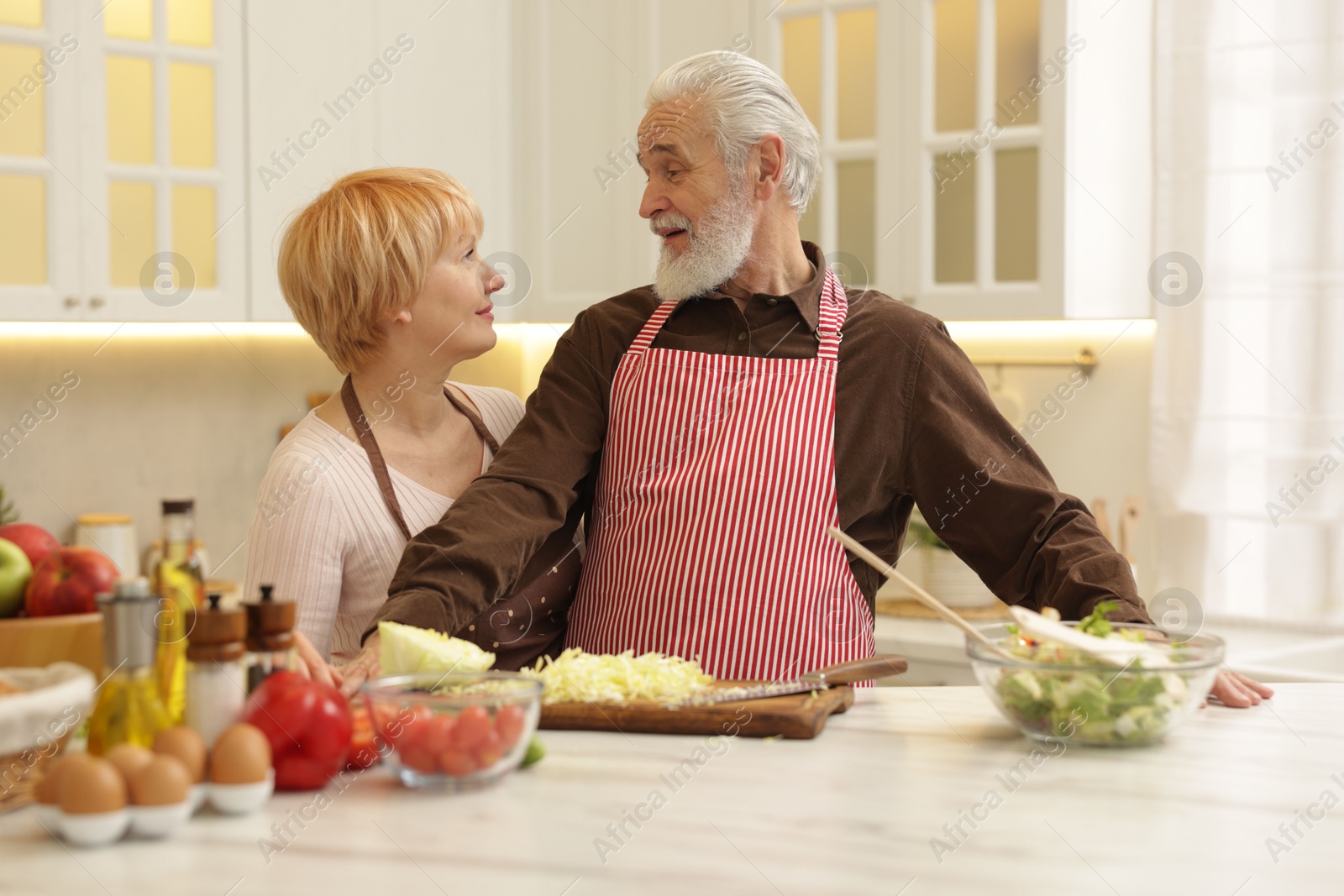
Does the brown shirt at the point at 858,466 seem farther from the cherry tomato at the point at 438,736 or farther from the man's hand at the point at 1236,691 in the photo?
the cherry tomato at the point at 438,736

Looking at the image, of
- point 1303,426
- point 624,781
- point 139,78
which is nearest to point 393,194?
point 624,781

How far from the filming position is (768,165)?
2021mm

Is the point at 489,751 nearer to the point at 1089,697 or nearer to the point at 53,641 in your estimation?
the point at 53,641

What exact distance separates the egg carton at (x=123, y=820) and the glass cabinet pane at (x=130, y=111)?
2.32m

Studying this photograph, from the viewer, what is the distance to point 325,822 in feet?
3.34

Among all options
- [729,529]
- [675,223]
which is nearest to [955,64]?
[675,223]

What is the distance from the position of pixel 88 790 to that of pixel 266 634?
0.64ft

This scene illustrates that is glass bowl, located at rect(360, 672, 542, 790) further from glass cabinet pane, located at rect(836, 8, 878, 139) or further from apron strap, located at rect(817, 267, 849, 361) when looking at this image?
glass cabinet pane, located at rect(836, 8, 878, 139)

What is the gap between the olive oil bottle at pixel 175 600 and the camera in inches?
40.8

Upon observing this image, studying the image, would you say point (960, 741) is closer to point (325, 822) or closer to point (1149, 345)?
point (325, 822)

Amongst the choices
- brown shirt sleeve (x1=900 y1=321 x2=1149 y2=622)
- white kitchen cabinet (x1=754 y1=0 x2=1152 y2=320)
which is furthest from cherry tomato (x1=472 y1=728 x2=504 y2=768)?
white kitchen cabinet (x1=754 y1=0 x2=1152 y2=320)

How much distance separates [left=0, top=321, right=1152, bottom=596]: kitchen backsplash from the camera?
3066mm

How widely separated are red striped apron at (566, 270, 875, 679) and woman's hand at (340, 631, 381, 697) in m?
0.44

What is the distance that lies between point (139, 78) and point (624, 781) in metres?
2.49
